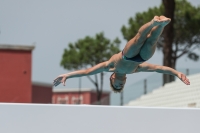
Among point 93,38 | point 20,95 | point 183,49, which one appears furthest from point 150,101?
point 93,38

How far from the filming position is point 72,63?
114 feet

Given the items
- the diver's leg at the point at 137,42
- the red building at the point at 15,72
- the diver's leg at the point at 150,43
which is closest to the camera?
the diver's leg at the point at 137,42

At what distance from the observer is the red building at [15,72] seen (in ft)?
71.8

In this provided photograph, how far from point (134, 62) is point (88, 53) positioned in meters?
26.2

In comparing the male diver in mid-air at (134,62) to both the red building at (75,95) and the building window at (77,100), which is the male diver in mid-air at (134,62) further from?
the building window at (77,100)

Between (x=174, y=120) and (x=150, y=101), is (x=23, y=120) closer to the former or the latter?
(x=174, y=120)

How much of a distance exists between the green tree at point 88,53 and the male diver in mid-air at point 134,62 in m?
25.1

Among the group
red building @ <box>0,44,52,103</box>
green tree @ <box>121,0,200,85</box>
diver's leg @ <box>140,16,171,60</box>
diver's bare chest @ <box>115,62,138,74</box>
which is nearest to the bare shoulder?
diver's bare chest @ <box>115,62,138,74</box>

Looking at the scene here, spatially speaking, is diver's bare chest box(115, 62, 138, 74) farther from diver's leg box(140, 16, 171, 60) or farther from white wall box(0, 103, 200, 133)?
white wall box(0, 103, 200, 133)

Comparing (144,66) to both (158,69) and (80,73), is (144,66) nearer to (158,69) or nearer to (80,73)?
(158,69)

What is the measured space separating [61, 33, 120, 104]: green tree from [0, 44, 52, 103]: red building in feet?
37.5

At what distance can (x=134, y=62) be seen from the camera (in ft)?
27.7

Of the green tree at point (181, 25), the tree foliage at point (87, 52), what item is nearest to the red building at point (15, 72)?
the green tree at point (181, 25)

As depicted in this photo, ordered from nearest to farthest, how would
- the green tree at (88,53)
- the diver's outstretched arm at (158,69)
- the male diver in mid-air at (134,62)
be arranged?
the male diver in mid-air at (134,62) < the diver's outstretched arm at (158,69) < the green tree at (88,53)
